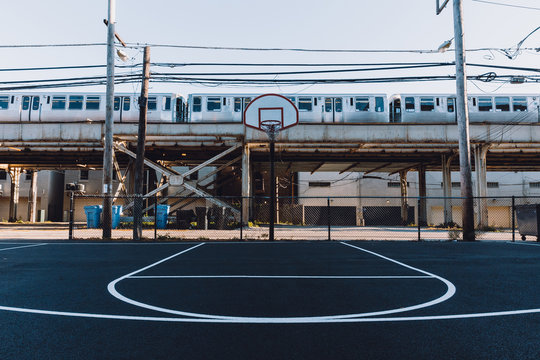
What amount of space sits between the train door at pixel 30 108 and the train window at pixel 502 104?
102ft

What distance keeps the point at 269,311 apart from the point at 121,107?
937 inches

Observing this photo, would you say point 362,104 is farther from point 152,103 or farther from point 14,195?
point 14,195

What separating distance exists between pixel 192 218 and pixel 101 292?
1832 cm

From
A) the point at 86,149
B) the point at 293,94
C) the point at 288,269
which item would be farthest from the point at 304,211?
the point at 288,269

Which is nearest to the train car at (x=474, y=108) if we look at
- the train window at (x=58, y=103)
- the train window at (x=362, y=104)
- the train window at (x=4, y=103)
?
the train window at (x=362, y=104)

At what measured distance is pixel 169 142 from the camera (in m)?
24.7

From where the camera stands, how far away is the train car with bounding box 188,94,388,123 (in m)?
24.8

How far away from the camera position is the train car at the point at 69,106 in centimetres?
2473

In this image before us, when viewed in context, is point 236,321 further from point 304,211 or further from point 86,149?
point 304,211

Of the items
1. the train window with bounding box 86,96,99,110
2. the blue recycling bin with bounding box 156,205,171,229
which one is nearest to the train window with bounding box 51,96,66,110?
the train window with bounding box 86,96,99,110

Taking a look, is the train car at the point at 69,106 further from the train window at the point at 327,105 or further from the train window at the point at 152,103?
the train window at the point at 327,105

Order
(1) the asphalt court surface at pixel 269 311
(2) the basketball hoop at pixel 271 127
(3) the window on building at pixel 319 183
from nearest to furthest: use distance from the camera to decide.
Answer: (1) the asphalt court surface at pixel 269 311 → (2) the basketball hoop at pixel 271 127 → (3) the window on building at pixel 319 183

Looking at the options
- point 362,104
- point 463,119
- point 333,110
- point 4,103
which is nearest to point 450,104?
point 362,104

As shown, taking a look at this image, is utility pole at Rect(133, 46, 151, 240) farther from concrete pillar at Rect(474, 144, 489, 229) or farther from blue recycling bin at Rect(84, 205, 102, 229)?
concrete pillar at Rect(474, 144, 489, 229)
